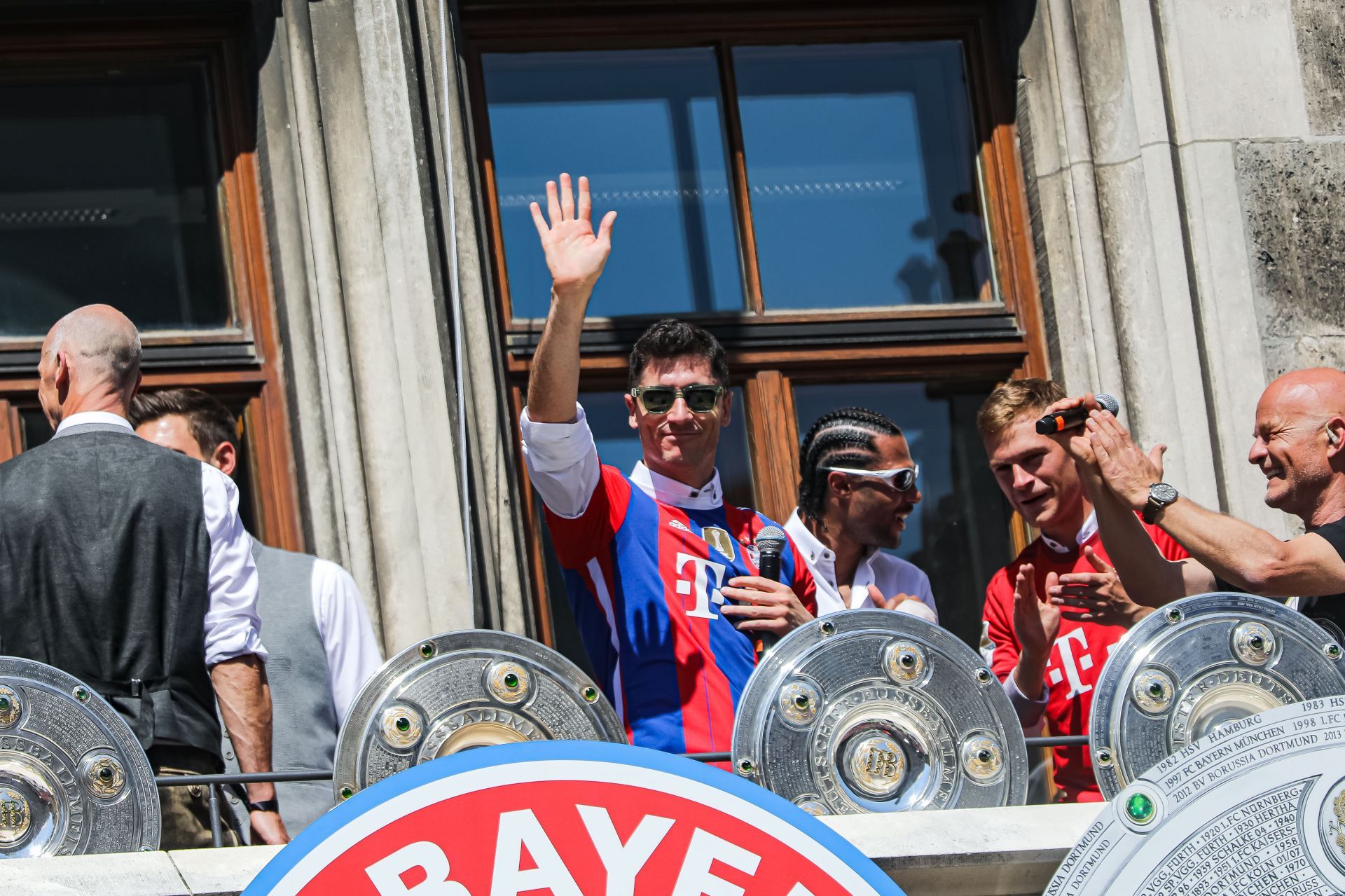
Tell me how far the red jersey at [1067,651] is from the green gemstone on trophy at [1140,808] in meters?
0.53

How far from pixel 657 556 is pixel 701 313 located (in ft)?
4.66

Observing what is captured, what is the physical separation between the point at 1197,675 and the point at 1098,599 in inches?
18.9

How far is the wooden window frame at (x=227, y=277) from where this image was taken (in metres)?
5.53

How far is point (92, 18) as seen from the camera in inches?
Result: 227

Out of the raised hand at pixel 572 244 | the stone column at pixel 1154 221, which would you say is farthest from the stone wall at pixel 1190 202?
the raised hand at pixel 572 244

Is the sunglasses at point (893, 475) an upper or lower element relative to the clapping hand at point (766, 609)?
upper

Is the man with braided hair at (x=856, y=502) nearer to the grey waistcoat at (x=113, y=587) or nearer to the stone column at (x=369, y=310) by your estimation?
the stone column at (x=369, y=310)

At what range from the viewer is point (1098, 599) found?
15.3ft

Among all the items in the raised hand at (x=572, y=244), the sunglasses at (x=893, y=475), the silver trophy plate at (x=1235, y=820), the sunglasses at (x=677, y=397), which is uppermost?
the raised hand at (x=572, y=244)

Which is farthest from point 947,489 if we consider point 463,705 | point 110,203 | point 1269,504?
point 110,203

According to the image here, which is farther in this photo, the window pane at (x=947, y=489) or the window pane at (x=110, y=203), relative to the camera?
the window pane at (x=947, y=489)

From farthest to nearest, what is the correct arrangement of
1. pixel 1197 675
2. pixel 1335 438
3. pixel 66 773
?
pixel 1335 438 → pixel 1197 675 → pixel 66 773

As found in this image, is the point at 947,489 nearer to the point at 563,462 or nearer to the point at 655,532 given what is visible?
the point at 655,532

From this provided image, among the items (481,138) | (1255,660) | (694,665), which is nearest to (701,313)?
(481,138)
